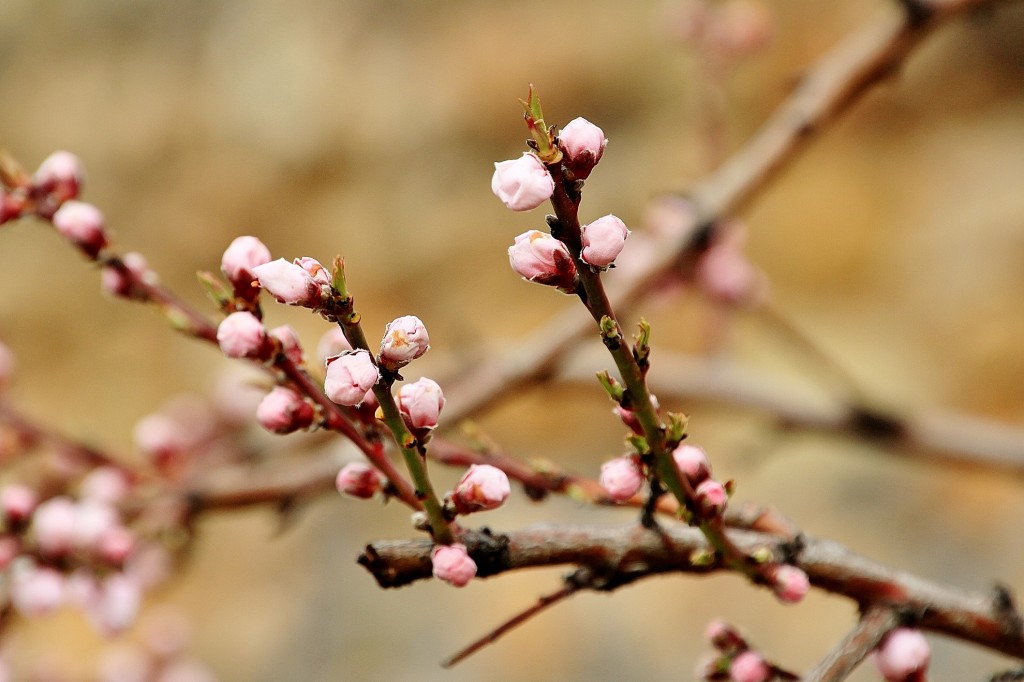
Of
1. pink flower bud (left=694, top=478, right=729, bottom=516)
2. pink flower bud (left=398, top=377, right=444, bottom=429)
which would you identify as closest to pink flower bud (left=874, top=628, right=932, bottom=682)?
pink flower bud (left=694, top=478, right=729, bottom=516)

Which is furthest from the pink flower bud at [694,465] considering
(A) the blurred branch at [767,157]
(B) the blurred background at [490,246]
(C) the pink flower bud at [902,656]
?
(B) the blurred background at [490,246]

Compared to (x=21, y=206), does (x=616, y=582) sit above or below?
below

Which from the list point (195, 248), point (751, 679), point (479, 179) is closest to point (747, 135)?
point (479, 179)

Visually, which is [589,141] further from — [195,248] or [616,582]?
[195,248]

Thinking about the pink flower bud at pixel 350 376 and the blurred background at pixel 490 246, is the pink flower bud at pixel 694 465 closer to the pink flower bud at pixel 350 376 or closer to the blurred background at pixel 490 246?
the pink flower bud at pixel 350 376

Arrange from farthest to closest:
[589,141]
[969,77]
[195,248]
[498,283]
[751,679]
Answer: [195,248] < [498,283] < [969,77] < [751,679] < [589,141]

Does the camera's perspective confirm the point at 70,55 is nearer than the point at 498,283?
No

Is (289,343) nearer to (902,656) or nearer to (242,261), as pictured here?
(242,261)

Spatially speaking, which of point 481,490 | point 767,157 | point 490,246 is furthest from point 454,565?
point 490,246
